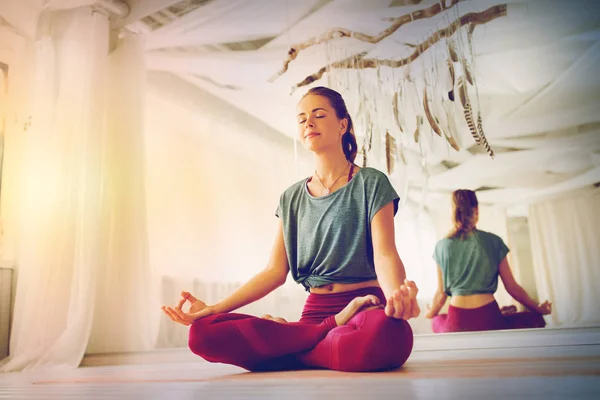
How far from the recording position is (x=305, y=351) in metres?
1.12


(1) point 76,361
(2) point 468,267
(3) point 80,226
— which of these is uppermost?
(3) point 80,226

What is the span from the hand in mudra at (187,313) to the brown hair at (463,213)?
1.28m

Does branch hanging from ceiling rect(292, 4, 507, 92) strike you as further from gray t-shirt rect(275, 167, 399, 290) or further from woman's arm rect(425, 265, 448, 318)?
gray t-shirt rect(275, 167, 399, 290)

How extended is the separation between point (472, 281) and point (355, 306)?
44.0 inches

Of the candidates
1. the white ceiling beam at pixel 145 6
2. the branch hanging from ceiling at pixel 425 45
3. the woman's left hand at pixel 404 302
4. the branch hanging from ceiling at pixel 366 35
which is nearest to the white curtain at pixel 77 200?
the white ceiling beam at pixel 145 6

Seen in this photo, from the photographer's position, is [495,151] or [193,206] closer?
[495,151]

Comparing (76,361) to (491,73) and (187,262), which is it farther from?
(491,73)

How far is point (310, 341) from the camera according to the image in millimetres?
1104

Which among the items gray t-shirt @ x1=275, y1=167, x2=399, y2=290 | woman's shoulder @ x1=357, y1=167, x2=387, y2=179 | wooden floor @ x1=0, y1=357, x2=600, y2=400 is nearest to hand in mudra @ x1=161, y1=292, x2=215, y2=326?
wooden floor @ x1=0, y1=357, x2=600, y2=400

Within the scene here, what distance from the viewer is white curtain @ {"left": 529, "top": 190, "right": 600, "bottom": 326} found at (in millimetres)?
1851

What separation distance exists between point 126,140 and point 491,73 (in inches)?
68.4

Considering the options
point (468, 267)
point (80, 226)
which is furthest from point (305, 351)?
point (80, 226)

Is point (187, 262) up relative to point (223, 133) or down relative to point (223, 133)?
down

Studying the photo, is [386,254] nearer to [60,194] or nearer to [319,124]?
[319,124]
